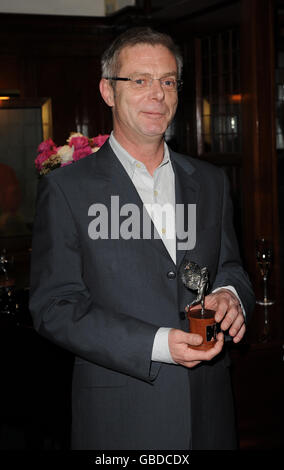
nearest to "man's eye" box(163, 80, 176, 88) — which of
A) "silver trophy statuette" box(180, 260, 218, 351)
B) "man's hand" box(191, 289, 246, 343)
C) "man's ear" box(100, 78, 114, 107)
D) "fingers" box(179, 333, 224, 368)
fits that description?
"man's ear" box(100, 78, 114, 107)

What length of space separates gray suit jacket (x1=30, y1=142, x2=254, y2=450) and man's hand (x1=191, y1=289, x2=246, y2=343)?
103mm

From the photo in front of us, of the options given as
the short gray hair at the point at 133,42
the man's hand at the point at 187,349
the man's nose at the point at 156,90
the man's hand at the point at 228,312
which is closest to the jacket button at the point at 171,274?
the man's hand at the point at 228,312

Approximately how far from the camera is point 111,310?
5.10 feet

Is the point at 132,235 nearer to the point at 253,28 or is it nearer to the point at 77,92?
the point at 253,28

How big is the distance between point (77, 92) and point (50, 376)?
3.20m

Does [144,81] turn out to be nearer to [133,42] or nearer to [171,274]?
[133,42]

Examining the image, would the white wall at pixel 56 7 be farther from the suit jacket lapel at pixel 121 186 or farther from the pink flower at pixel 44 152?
the suit jacket lapel at pixel 121 186

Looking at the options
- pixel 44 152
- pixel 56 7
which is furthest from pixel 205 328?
pixel 56 7

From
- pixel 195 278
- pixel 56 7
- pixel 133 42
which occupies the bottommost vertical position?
pixel 195 278

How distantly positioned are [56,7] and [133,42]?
13.2 ft

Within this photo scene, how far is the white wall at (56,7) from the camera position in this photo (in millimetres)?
5094

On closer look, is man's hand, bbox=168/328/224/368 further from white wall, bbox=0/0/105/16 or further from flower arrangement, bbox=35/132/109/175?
white wall, bbox=0/0/105/16

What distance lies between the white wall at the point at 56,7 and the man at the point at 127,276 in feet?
12.6

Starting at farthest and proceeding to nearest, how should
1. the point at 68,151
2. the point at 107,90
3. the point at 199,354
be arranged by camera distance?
the point at 68,151, the point at 107,90, the point at 199,354
